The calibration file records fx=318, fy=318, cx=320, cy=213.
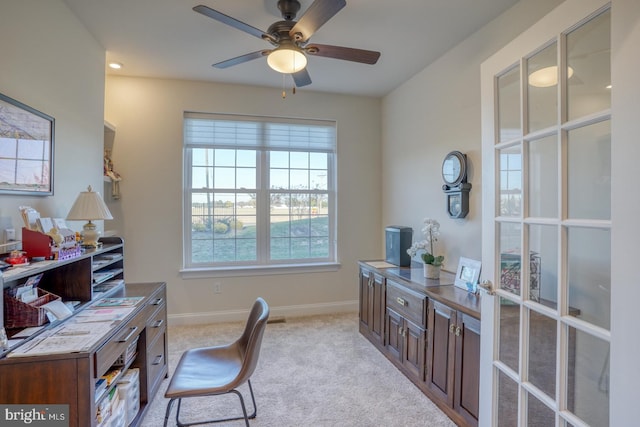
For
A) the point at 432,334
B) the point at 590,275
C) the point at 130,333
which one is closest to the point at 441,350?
the point at 432,334

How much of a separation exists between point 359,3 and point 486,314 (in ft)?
7.16

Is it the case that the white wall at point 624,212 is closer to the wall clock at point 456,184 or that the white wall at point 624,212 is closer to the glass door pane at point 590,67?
the glass door pane at point 590,67

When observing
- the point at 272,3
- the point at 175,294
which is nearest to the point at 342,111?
the point at 272,3

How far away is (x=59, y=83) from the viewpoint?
2152 millimetres

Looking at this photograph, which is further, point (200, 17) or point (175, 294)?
point (175, 294)

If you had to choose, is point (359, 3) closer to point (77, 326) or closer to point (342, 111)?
point (342, 111)

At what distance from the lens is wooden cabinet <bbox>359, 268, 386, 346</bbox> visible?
2.96m

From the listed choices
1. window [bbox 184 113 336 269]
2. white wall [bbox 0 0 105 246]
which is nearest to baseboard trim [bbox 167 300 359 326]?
window [bbox 184 113 336 269]

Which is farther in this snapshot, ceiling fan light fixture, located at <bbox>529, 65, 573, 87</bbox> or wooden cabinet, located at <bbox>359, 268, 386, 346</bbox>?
wooden cabinet, located at <bbox>359, 268, 386, 346</bbox>

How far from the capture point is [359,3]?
225 centimetres

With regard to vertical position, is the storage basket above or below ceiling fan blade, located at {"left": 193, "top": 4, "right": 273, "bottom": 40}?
below

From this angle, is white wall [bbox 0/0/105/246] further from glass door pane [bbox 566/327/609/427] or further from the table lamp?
glass door pane [bbox 566/327/609/427]

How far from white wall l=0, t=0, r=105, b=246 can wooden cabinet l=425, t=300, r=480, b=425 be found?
2.60m

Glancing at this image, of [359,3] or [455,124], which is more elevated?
[359,3]
